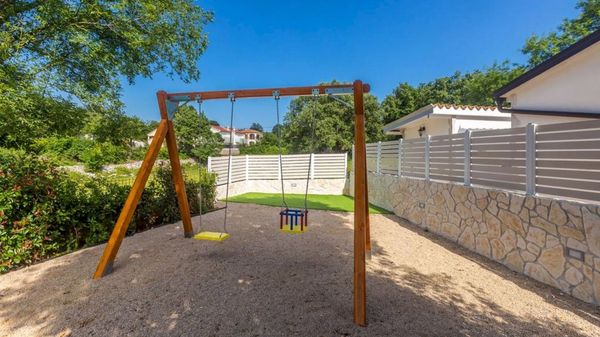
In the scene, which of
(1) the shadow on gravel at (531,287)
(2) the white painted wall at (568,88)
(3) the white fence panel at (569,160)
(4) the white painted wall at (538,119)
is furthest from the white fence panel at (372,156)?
(3) the white fence panel at (569,160)

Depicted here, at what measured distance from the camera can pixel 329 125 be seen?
22.9 meters

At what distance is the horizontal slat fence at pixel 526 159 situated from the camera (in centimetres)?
299

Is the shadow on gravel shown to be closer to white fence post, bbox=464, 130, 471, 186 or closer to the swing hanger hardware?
white fence post, bbox=464, 130, 471, 186

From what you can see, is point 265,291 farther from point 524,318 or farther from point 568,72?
point 568,72

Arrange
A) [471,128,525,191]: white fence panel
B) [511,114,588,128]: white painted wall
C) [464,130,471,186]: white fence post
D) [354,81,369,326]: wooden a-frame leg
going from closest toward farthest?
[354,81,369,326]: wooden a-frame leg, [471,128,525,191]: white fence panel, [464,130,471,186]: white fence post, [511,114,588,128]: white painted wall

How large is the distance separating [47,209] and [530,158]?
6829mm

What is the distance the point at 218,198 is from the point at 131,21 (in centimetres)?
615

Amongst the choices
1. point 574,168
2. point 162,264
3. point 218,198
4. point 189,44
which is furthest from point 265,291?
point 218,198

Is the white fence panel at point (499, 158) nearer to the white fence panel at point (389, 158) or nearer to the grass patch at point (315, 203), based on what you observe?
the white fence panel at point (389, 158)

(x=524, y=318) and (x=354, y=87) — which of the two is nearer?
(x=524, y=318)

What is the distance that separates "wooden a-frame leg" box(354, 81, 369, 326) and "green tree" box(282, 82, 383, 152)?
19.1m

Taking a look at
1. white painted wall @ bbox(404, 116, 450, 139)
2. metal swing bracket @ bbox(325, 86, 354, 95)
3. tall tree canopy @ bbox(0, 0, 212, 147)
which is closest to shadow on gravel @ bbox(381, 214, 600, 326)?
metal swing bracket @ bbox(325, 86, 354, 95)

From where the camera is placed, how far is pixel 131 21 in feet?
15.4

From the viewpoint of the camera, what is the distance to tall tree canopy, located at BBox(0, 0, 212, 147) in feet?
12.2
